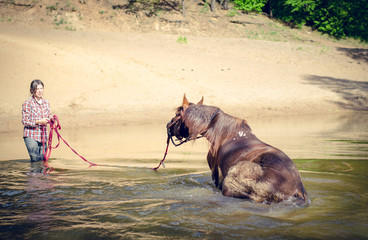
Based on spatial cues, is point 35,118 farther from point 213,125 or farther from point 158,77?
point 158,77

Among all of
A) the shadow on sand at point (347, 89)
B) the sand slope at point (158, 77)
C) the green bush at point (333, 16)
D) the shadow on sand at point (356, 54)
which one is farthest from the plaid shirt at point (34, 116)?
the green bush at point (333, 16)

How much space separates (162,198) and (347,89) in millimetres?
15657

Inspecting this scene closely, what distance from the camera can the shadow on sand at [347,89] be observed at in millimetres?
16953

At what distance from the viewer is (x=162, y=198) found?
5.11 meters

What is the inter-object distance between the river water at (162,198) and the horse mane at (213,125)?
70cm

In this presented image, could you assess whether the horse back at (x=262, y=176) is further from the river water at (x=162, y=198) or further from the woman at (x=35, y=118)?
the woman at (x=35, y=118)

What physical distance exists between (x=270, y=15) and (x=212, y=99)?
24.1 metres

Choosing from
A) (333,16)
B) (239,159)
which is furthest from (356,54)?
(239,159)

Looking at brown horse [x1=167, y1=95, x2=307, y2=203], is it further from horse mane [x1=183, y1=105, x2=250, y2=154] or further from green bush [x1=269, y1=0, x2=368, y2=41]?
green bush [x1=269, y1=0, x2=368, y2=41]

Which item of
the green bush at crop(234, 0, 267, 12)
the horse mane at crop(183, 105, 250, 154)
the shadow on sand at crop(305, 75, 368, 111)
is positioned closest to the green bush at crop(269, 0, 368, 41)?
the green bush at crop(234, 0, 267, 12)

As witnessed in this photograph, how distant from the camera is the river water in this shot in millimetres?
3852

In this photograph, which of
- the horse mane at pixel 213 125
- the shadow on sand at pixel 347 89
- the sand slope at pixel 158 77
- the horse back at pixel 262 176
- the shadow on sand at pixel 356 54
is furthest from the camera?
the shadow on sand at pixel 356 54

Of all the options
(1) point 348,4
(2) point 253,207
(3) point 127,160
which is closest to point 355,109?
(3) point 127,160

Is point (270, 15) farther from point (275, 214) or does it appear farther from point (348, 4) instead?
point (275, 214)
